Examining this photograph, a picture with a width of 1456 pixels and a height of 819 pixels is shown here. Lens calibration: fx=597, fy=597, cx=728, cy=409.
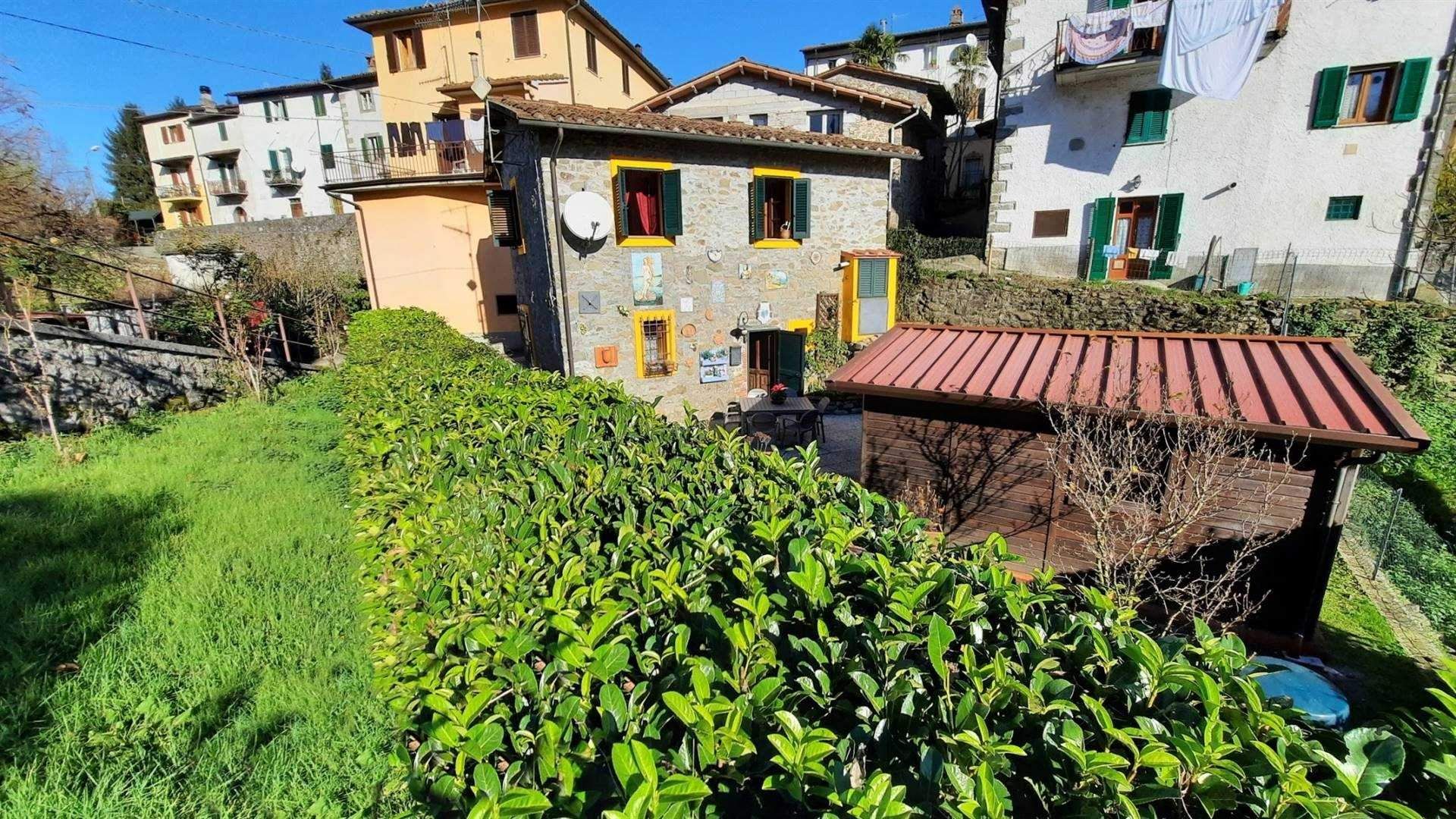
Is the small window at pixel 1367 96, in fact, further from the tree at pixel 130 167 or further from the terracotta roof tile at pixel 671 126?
the tree at pixel 130 167

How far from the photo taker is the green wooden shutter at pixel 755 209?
46.0 feet

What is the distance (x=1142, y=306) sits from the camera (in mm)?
16328

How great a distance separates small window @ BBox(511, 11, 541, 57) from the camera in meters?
22.4

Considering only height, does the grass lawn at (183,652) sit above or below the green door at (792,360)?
above

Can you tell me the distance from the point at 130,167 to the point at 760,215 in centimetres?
5580

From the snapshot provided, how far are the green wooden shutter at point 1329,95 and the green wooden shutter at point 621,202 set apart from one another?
18285mm

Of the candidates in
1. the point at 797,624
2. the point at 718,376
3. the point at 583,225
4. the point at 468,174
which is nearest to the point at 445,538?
the point at 797,624

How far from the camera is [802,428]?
42.2 feet

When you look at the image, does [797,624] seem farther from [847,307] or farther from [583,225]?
[847,307]

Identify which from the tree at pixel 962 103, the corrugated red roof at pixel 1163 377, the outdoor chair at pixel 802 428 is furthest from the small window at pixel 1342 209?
the outdoor chair at pixel 802 428

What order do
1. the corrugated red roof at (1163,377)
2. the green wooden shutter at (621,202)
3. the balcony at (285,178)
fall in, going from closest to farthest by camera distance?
the corrugated red roof at (1163,377), the green wooden shutter at (621,202), the balcony at (285,178)

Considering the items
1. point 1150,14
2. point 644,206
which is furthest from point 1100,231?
point 644,206

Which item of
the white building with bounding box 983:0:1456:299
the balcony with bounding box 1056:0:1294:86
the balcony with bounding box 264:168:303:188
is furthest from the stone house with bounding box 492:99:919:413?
the balcony with bounding box 264:168:303:188

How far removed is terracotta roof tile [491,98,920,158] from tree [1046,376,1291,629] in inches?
363
